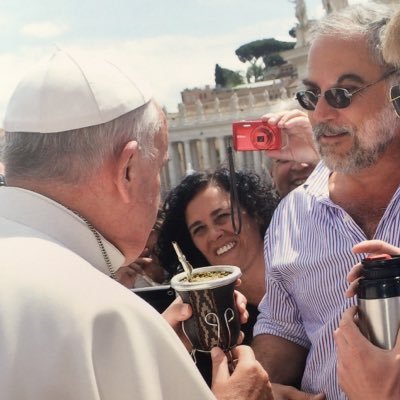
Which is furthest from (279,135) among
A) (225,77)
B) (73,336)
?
(225,77)

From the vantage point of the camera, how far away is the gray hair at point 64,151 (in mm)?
1292

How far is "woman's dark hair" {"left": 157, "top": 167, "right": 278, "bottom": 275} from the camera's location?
313 centimetres

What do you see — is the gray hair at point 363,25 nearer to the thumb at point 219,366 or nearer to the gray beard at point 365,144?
the gray beard at point 365,144

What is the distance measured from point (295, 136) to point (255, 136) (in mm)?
200

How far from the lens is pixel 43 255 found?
1.10 meters

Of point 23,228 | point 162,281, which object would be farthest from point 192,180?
point 23,228

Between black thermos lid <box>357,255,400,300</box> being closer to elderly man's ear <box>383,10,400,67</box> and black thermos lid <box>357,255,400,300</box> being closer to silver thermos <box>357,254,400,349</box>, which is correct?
silver thermos <box>357,254,400,349</box>

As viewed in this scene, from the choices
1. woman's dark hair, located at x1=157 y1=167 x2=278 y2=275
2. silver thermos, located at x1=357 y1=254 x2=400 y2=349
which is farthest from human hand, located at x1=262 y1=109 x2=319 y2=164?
silver thermos, located at x1=357 y1=254 x2=400 y2=349

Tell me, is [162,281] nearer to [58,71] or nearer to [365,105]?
[365,105]

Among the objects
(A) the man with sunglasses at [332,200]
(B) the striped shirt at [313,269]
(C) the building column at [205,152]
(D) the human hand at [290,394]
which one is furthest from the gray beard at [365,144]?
(C) the building column at [205,152]

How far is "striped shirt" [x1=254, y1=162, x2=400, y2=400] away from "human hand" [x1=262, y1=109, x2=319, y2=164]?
1.59 feet

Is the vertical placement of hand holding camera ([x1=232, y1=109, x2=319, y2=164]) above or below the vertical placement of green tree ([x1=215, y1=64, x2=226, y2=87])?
below

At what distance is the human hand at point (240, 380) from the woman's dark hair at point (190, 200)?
5.11 ft

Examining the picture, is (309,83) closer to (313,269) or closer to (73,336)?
(313,269)
